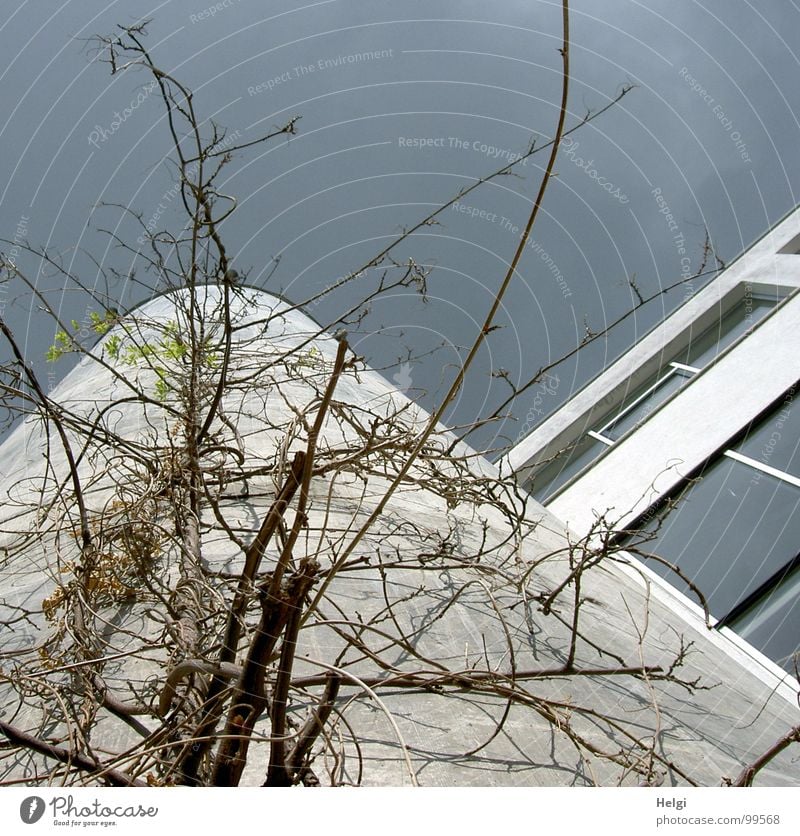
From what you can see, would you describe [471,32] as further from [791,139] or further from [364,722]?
[364,722]

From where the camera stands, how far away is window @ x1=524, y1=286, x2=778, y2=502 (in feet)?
31.2

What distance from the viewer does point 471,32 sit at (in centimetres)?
1151

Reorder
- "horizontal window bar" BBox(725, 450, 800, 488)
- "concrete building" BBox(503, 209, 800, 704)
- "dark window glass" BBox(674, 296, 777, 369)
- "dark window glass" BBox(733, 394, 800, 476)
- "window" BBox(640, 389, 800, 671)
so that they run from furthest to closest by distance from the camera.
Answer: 1. "dark window glass" BBox(674, 296, 777, 369)
2. "dark window glass" BBox(733, 394, 800, 476)
3. "horizontal window bar" BBox(725, 450, 800, 488)
4. "concrete building" BBox(503, 209, 800, 704)
5. "window" BBox(640, 389, 800, 671)

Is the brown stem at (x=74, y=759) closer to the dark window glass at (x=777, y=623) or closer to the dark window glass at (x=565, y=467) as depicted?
the dark window glass at (x=777, y=623)

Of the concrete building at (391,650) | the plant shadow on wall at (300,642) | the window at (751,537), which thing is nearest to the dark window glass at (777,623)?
the window at (751,537)

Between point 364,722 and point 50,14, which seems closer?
point 364,722

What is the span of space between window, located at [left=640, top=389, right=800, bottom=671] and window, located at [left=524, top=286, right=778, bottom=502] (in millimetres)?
2473

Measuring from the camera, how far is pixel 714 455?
7.29 metres

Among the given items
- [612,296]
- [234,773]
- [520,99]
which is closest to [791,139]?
[612,296]

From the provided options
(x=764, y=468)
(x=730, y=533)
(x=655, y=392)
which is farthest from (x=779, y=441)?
(x=655, y=392)

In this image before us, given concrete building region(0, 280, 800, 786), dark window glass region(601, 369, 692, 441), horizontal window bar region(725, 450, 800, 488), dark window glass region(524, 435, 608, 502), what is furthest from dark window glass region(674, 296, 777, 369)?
concrete building region(0, 280, 800, 786)

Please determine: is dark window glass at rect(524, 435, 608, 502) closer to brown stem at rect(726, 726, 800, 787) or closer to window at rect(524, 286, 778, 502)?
window at rect(524, 286, 778, 502)

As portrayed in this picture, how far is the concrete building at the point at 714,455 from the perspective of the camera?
5.36 m

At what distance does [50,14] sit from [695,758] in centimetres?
1439
